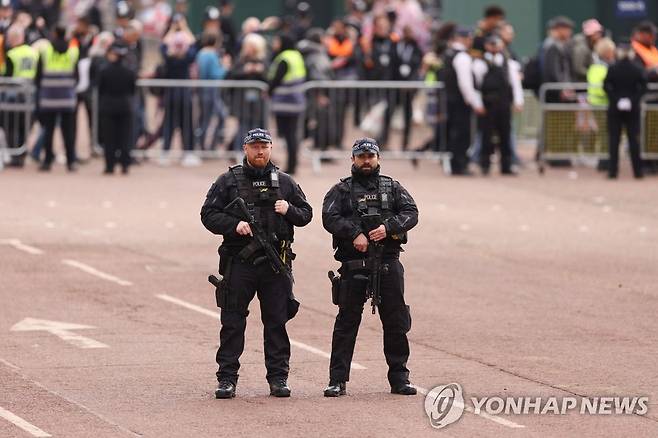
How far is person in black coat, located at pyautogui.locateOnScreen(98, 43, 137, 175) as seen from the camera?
2506 cm

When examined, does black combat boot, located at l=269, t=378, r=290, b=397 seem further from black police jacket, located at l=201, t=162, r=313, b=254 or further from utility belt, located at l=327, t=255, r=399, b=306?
black police jacket, located at l=201, t=162, r=313, b=254

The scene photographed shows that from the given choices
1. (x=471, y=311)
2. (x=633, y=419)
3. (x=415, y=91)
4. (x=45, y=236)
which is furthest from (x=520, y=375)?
(x=415, y=91)

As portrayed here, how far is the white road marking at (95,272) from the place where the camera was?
1714cm

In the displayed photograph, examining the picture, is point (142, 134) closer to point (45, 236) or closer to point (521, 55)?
point (45, 236)

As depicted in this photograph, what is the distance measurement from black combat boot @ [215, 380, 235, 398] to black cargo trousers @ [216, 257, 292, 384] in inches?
2.6

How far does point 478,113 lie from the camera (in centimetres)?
2589

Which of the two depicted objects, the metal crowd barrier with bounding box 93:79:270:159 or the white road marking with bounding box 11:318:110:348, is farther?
the metal crowd barrier with bounding box 93:79:270:159

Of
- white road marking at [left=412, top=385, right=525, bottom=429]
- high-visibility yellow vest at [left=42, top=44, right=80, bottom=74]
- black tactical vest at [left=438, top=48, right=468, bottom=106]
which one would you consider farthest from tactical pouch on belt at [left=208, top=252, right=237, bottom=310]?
black tactical vest at [left=438, top=48, right=468, bottom=106]

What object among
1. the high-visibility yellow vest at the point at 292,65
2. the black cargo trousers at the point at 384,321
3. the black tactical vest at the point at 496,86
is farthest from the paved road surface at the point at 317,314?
the high-visibility yellow vest at the point at 292,65

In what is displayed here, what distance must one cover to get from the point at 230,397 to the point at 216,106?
15558 millimetres

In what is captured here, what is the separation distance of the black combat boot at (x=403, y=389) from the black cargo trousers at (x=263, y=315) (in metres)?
0.74

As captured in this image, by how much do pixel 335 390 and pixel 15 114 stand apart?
15263 millimetres

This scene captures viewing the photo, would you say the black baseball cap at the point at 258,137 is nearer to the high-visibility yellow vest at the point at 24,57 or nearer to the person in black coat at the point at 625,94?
the person in black coat at the point at 625,94

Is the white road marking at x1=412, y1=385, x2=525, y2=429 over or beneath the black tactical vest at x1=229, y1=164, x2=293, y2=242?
beneath
